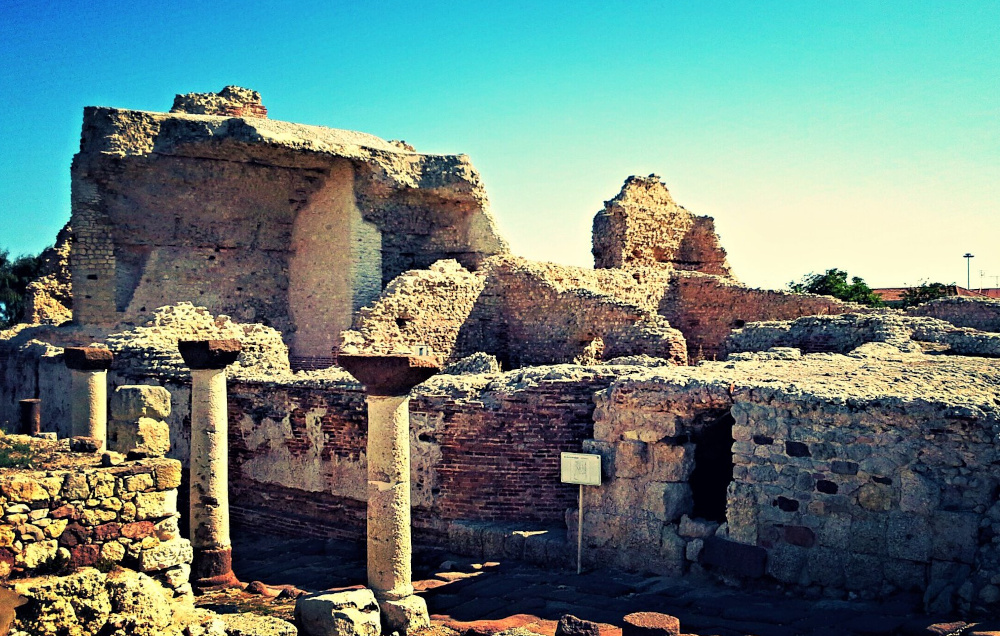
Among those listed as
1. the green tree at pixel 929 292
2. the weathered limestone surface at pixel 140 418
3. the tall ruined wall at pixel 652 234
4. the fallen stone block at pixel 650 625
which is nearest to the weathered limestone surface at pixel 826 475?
the fallen stone block at pixel 650 625

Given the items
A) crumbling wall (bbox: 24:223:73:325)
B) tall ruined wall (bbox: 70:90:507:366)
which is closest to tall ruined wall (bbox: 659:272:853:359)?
tall ruined wall (bbox: 70:90:507:366)

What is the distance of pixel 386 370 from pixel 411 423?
2.24 meters

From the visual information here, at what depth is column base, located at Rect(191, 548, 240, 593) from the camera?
8.91m

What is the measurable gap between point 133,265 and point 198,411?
8958mm

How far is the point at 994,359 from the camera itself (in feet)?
34.2

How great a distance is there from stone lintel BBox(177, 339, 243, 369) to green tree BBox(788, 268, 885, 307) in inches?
1120

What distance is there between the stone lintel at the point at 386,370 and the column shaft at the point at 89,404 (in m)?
6.31

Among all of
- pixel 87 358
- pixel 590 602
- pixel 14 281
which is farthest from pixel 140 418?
pixel 14 281

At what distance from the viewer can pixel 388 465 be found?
7.83 meters

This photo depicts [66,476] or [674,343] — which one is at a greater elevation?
[674,343]

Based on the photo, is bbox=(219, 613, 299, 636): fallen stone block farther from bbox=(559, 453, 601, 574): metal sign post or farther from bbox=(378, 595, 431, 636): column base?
bbox=(559, 453, 601, 574): metal sign post

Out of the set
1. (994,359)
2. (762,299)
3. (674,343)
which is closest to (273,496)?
(674,343)

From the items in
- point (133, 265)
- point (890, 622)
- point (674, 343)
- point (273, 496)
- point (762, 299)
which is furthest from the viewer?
point (762, 299)

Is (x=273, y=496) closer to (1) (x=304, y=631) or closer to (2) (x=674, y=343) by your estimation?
(1) (x=304, y=631)
